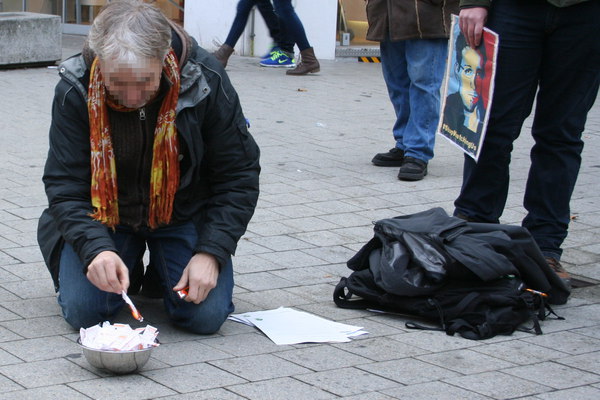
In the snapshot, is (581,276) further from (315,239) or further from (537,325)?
(315,239)

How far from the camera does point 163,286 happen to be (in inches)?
144

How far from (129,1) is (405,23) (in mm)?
3069

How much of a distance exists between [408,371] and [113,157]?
1159 millimetres

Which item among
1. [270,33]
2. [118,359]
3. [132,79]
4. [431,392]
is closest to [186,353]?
[118,359]

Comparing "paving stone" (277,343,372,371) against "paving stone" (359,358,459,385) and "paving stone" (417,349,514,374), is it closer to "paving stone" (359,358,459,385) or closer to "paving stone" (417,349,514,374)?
"paving stone" (359,358,459,385)

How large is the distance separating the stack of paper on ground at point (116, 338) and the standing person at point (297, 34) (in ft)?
22.2

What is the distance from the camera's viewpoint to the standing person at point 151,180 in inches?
128

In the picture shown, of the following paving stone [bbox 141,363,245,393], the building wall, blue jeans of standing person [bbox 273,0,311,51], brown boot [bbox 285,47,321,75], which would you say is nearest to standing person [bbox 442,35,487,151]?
paving stone [bbox 141,363,245,393]

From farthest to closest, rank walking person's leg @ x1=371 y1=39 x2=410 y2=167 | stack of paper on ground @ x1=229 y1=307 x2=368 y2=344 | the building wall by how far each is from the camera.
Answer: the building wall < walking person's leg @ x1=371 y1=39 x2=410 y2=167 < stack of paper on ground @ x1=229 y1=307 x2=368 y2=344

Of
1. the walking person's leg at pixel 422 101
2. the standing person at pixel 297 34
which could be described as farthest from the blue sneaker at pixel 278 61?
the walking person's leg at pixel 422 101

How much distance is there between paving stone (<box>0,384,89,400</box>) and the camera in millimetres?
2908

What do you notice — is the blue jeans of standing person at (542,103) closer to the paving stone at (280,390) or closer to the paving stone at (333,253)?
the paving stone at (333,253)

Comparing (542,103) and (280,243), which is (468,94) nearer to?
(542,103)

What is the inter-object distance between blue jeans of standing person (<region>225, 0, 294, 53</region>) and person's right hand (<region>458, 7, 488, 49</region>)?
593cm
